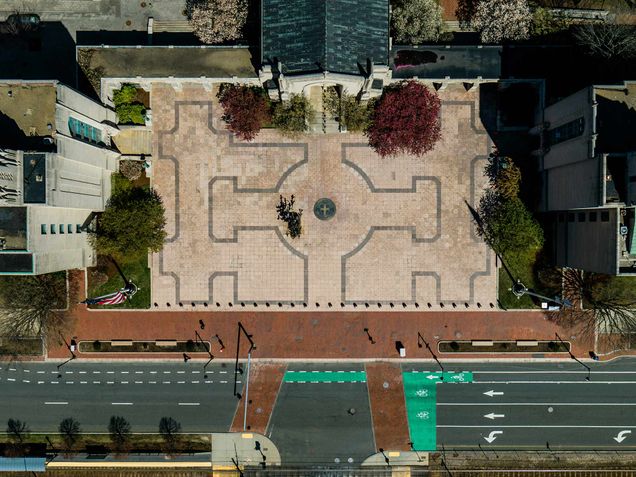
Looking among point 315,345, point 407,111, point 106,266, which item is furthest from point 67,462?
point 407,111

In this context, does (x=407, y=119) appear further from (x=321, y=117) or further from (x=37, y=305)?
(x=37, y=305)

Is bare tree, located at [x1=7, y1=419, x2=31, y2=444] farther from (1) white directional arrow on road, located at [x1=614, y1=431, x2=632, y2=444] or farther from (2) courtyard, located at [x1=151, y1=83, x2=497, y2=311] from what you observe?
(1) white directional arrow on road, located at [x1=614, y1=431, x2=632, y2=444]

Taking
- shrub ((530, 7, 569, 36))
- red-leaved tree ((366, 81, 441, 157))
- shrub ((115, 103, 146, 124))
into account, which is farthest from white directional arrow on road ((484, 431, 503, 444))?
shrub ((115, 103, 146, 124))

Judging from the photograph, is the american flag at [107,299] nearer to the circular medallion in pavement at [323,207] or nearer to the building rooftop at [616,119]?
the circular medallion in pavement at [323,207]

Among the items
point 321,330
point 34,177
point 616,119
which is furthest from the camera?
point 321,330

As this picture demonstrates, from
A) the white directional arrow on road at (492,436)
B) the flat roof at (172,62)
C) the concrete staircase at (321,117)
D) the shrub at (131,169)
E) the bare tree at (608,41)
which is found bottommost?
the white directional arrow on road at (492,436)

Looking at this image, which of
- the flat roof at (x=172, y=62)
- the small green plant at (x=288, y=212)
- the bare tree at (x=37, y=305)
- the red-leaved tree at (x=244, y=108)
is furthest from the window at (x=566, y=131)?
the bare tree at (x=37, y=305)

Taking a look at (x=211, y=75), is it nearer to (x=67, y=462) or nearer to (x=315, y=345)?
(x=315, y=345)

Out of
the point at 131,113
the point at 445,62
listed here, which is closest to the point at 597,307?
the point at 445,62
